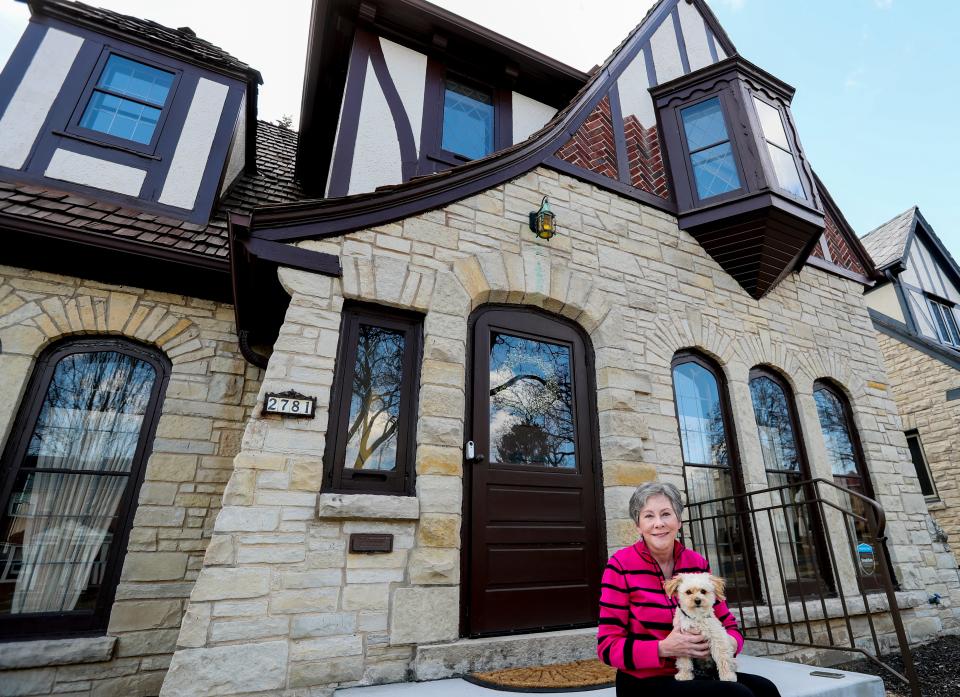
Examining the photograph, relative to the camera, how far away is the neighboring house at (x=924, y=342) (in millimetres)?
9500

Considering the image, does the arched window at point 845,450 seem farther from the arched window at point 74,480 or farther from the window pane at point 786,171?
the arched window at point 74,480

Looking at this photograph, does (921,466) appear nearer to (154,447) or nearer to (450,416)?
(450,416)

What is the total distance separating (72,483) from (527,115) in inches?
249

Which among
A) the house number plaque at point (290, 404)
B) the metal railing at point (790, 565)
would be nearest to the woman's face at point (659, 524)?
the house number plaque at point (290, 404)

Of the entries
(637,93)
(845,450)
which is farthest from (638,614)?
(637,93)

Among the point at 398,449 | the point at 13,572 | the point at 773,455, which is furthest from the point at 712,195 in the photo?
the point at 13,572

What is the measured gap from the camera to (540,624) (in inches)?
145

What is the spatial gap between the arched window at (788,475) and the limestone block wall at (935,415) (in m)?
6.48

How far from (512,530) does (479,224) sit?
8.93 ft

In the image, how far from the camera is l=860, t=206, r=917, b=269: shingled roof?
11383 mm

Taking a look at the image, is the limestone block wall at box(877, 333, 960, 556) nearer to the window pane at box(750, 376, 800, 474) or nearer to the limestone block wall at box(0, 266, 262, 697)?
the window pane at box(750, 376, 800, 474)

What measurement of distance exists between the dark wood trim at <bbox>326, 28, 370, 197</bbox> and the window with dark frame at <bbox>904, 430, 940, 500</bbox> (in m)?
11.5

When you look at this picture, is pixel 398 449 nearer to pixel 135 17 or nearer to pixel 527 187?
pixel 527 187

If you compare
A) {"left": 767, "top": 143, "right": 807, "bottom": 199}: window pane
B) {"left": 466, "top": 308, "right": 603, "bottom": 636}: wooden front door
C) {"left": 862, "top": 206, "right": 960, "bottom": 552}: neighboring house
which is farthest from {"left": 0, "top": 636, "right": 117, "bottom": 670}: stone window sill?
{"left": 862, "top": 206, "right": 960, "bottom": 552}: neighboring house
